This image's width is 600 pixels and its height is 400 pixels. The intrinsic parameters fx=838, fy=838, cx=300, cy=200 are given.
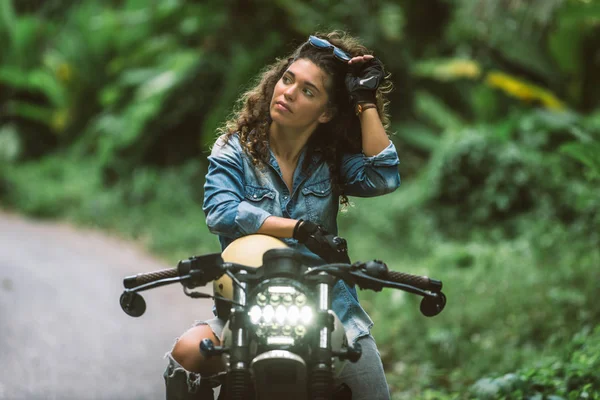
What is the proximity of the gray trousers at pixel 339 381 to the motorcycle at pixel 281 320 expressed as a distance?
0.30m

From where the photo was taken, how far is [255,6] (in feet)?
39.8

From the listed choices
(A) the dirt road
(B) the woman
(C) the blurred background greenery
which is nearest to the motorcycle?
(B) the woman

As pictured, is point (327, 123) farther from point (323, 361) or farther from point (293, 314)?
point (323, 361)

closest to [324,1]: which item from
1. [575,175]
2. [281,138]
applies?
[575,175]

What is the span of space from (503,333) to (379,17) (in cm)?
696

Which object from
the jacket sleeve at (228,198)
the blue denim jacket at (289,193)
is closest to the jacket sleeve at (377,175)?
the blue denim jacket at (289,193)

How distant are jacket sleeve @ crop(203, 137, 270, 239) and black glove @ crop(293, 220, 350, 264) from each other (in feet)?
0.47

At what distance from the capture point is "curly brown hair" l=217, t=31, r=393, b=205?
3.08 metres

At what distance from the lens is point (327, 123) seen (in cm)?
322

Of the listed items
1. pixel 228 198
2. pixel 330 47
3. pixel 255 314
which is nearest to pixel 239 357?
pixel 255 314

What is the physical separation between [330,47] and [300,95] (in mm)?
207

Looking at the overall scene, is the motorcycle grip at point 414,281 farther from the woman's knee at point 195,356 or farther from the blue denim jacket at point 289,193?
the woman's knee at point 195,356

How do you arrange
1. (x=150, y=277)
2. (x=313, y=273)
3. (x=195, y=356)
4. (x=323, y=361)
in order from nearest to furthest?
(x=323, y=361) → (x=313, y=273) → (x=150, y=277) → (x=195, y=356)

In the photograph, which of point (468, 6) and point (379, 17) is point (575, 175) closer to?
point (468, 6)
